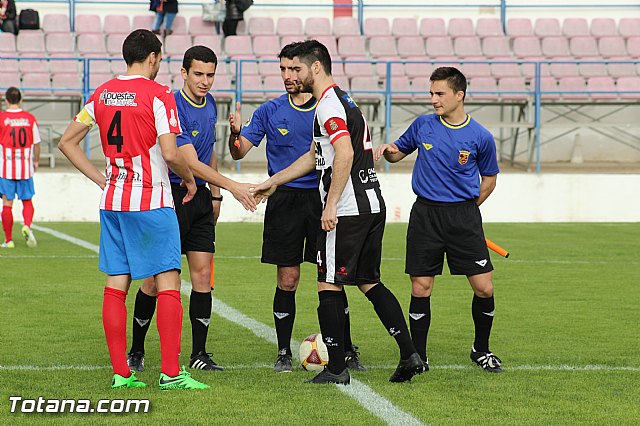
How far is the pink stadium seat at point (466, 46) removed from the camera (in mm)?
22031

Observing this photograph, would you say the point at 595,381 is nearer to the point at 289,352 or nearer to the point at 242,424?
the point at 289,352

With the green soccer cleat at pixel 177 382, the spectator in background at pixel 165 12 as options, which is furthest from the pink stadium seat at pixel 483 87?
the green soccer cleat at pixel 177 382

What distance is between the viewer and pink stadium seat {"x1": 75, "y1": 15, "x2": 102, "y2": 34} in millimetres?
22109

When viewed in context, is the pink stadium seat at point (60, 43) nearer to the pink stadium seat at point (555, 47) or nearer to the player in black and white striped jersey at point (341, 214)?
the pink stadium seat at point (555, 47)

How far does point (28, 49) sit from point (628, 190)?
11.6m

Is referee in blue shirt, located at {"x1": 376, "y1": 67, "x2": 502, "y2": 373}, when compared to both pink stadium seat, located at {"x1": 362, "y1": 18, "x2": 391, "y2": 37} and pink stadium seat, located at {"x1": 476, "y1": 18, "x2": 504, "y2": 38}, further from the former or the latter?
pink stadium seat, located at {"x1": 476, "y1": 18, "x2": 504, "y2": 38}

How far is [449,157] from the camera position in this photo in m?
6.11

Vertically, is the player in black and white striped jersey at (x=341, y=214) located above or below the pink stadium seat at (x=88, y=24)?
below

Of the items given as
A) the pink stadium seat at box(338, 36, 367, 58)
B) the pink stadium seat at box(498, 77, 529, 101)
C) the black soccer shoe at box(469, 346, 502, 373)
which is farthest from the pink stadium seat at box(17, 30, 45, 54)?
the black soccer shoe at box(469, 346, 502, 373)

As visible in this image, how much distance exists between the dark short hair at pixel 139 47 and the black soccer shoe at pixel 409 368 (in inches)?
78.4

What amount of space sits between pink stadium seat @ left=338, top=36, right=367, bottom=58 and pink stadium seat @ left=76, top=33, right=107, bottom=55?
15.4ft

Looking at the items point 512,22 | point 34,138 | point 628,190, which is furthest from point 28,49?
point 628,190

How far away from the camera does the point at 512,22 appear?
910 inches

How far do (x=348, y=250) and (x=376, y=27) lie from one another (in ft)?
58.0
